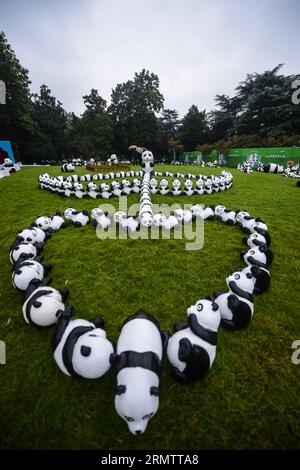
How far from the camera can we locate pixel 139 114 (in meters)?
43.5

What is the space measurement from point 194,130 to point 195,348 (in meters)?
49.9

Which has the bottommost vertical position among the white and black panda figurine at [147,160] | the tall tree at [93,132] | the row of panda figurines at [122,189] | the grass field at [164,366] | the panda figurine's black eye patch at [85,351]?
the grass field at [164,366]

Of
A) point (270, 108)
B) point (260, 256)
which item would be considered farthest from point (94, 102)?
point (260, 256)

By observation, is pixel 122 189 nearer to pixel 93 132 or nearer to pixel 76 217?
pixel 76 217

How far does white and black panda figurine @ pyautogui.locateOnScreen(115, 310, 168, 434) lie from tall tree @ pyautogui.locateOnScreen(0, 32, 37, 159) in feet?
125

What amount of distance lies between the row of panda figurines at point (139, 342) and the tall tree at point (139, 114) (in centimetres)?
4389

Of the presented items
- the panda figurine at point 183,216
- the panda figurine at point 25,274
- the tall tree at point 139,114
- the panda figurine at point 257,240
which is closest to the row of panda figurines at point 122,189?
the panda figurine at point 183,216

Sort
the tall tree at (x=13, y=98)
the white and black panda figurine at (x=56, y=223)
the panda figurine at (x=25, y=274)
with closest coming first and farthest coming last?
the panda figurine at (x=25, y=274) → the white and black panda figurine at (x=56, y=223) → the tall tree at (x=13, y=98)

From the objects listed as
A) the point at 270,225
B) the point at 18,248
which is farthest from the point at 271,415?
the point at 270,225

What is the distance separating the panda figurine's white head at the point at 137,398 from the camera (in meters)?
1.83

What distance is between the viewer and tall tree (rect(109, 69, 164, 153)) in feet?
142

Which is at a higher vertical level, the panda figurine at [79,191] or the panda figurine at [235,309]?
the panda figurine at [79,191]

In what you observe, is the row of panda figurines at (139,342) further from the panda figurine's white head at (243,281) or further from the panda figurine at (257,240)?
the panda figurine at (257,240)
